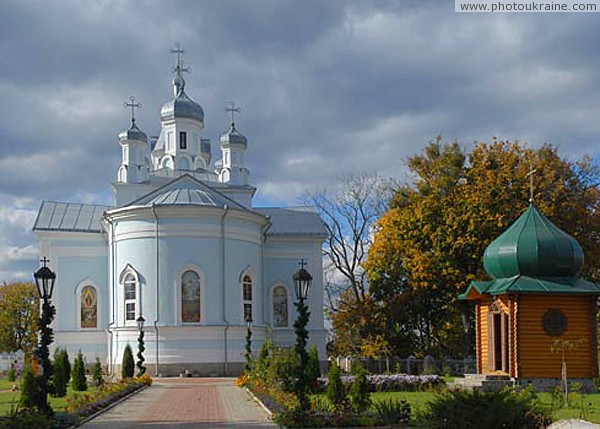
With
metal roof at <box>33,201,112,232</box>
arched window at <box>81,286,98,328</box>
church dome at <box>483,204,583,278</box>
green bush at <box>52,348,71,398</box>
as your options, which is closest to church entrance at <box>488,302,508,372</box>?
church dome at <box>483,204,583,278</box>

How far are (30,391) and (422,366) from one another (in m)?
21.2

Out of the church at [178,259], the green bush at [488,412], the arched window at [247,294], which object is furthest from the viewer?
the arched window at [247,294]

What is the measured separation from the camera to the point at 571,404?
Answer: 1894 centimetres

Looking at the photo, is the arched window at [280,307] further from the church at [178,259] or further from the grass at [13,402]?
the grass at [13,402]

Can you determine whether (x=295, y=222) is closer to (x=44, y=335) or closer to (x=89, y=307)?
(x=89, y=307)

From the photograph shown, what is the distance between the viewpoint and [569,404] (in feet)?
59.7

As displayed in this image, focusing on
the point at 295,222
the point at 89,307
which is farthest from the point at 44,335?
the point at 295,222

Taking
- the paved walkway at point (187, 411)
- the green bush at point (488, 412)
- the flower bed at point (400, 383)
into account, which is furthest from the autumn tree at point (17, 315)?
the green bush at point (488, 412)

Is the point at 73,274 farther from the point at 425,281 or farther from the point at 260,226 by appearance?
the point at 425,281

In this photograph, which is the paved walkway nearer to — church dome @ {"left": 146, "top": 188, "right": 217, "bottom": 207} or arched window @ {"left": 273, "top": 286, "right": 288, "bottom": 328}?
church dome @ {"left": 146, "top": 188, "right": 217, "bottom": 207}

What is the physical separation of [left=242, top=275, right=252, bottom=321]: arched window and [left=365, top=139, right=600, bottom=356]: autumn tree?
5.76 meters

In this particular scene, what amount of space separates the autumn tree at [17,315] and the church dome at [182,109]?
26.9 meters

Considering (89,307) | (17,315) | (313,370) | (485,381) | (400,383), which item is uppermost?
(89,307)

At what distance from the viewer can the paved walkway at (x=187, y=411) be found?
1633 cm
